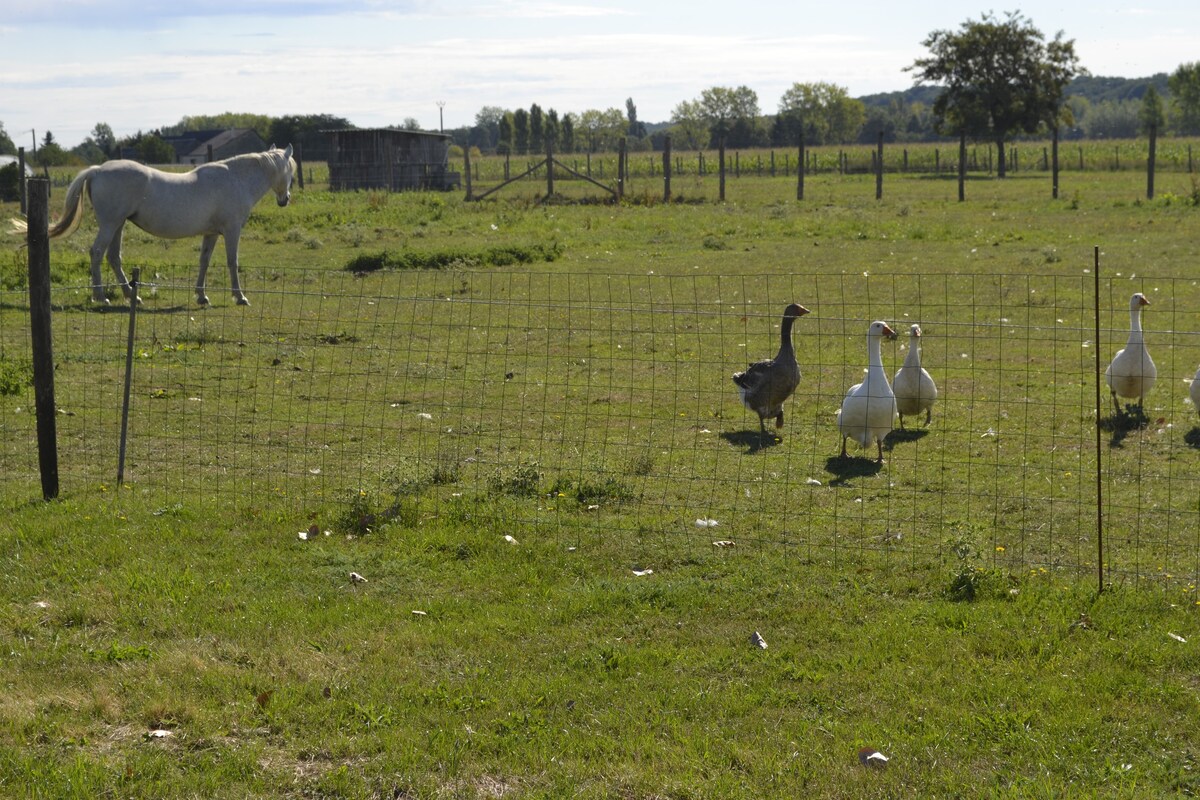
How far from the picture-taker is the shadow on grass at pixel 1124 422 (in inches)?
416

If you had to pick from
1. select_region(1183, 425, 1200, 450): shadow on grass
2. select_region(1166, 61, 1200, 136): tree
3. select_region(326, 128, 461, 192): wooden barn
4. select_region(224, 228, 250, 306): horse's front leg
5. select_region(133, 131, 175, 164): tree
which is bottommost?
select_region(1183, 425, 1200, 450): shadow on grass

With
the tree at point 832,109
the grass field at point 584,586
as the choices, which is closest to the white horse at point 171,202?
the grass field at point 584,586

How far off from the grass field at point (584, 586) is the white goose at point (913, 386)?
10.8 inches

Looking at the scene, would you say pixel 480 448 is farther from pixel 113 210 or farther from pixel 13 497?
pixel 113 210

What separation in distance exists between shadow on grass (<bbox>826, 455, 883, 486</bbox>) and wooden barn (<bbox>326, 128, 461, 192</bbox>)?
35.6m

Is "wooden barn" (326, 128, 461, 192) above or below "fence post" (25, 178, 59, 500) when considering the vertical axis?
above

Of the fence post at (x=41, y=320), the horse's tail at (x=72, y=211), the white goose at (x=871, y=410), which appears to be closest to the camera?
the fence post at (x=41, y=320)

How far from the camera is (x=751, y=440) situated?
34.8 ft

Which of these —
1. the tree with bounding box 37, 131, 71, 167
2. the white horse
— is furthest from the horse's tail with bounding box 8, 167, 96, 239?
the tree with bounding box 37, 131, 71, 167

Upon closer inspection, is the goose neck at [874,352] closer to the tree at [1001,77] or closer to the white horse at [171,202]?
the white horse at [171,202]

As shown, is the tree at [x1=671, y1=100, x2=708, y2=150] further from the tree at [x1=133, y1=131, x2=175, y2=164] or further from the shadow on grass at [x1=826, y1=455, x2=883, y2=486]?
the shadow on grass at [x1=826, y1=455, x2=883, y2=486]

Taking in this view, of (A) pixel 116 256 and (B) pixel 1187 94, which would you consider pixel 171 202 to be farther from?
(B) pixel 1187 94

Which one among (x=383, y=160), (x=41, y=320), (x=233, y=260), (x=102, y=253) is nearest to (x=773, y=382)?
(x=41, y=320)

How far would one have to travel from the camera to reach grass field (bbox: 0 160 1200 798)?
A: 5.15m
